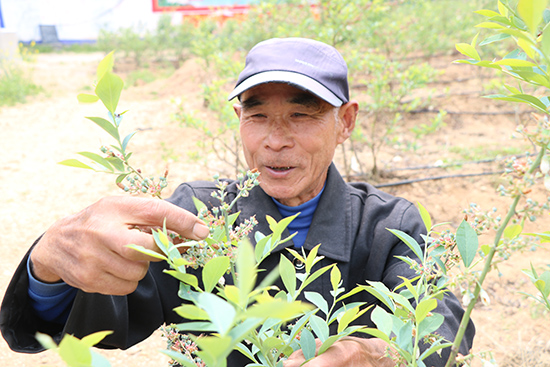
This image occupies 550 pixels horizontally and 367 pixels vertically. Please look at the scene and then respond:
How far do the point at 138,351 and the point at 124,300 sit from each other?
1.95 m

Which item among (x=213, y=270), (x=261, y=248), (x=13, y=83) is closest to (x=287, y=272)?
(x=261, y=248)

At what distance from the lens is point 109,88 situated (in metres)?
0.61

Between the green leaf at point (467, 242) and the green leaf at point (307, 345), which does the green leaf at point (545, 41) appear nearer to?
the green leaf at point (467, 242)

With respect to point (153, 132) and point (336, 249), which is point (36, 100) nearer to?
point (153, 132)

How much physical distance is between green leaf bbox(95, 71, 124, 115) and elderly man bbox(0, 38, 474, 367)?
0.42 meters

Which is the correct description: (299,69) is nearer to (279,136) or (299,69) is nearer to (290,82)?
(290,82)

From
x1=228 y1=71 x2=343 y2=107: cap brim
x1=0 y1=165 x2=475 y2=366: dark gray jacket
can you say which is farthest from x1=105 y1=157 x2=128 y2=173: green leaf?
x1=228 y1=71 x2=343 y2=107: cap brim

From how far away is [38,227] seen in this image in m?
4.40

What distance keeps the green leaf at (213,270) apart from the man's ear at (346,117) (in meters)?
1.27

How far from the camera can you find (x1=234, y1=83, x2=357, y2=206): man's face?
154cm

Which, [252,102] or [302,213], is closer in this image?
[252,102]

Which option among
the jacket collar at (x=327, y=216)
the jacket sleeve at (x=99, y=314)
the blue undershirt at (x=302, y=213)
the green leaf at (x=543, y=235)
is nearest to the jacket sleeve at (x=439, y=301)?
the jacket collar at (x=327, y=216)

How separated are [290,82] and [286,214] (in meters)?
0.56

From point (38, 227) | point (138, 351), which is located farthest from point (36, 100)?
→ point (138, 351)
